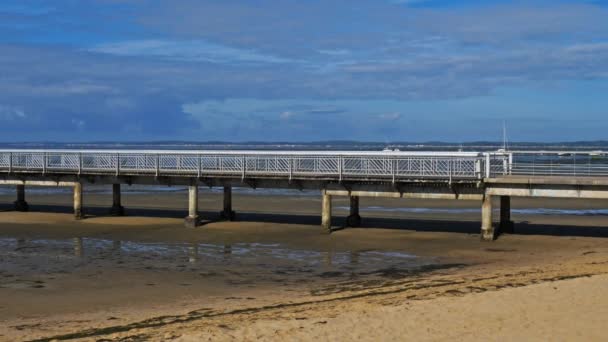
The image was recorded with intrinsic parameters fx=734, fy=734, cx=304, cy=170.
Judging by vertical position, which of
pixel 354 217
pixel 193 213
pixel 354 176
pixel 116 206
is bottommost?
pixel 354 217

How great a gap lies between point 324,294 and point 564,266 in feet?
25.1

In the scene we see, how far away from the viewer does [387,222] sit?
111ft

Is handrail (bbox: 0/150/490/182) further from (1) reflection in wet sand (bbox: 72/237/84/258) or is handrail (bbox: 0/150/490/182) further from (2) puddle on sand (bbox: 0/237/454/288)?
(1) reflection in wet sand (bbox: 72/237/84/258)

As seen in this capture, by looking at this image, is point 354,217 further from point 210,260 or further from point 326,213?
point 210,260

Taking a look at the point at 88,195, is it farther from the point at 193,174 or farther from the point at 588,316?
the point at 588,316

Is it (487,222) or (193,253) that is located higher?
(487,222)

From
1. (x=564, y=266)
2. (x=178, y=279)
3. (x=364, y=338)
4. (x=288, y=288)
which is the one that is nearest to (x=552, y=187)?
(x=564, y=266)

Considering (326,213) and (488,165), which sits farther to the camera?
(326,213)

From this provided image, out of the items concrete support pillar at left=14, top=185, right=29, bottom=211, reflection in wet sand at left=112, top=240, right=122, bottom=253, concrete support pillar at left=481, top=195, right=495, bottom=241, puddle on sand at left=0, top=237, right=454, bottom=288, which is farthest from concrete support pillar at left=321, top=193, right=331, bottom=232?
concrete support pillar at left=14, top=185, right=29, bottom=211

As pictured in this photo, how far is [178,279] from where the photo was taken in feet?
67.6

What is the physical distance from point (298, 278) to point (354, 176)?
9.69m

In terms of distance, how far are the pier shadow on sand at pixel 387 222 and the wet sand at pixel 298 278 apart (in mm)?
94

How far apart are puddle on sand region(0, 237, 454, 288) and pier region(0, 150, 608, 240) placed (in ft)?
14.2

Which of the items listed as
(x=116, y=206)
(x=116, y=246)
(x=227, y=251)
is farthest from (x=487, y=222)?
(x=116, y=206)
